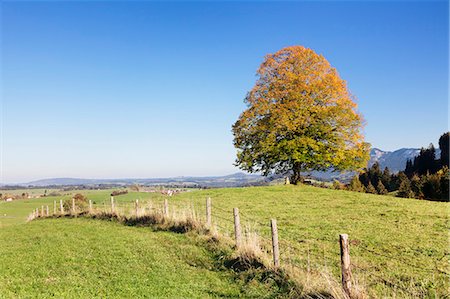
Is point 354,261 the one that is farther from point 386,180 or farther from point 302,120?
point 386,180

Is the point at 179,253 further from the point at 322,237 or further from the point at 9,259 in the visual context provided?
the point at 9,259

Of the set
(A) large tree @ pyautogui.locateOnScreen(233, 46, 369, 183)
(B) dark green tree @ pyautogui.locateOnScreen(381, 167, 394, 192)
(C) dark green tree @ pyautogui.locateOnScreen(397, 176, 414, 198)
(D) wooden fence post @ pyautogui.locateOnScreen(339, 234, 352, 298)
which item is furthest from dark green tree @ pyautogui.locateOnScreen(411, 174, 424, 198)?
(D) wooden fence post @ pyautogui.locateOnScreen(339, 234, 352, 298)

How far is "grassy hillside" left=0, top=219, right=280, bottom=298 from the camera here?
9133mm

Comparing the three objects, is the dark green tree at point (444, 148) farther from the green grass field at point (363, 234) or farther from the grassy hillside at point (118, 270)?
the grassy hillside at point (118, 270)

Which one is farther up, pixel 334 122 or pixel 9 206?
pixel 334 122

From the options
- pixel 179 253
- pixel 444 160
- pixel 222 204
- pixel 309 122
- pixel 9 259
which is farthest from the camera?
pixel 444 160

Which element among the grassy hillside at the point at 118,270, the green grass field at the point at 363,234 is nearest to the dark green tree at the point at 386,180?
the green grass field at the point at 363,234

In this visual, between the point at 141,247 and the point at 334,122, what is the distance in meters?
25.0

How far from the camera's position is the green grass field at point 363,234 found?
30.3 feet

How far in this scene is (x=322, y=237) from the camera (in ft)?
47.8

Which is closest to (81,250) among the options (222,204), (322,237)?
(322,237)

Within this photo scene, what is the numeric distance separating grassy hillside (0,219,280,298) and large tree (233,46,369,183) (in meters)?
19.2

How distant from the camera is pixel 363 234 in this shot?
1508 cm

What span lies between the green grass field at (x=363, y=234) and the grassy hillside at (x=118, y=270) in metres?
2.29
